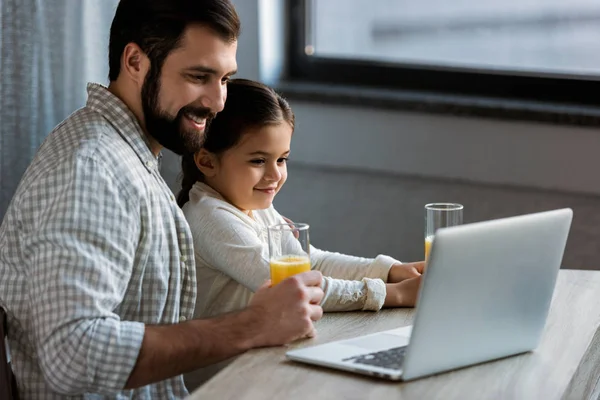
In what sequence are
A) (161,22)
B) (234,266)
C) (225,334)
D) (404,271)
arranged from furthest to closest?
(404,271) < (234,266) < (161,22) < (225,334)

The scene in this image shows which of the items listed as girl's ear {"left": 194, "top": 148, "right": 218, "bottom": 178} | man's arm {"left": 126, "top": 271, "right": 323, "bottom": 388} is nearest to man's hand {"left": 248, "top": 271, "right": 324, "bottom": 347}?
man's arm {"left": 126, "top": 271, "right": 323, "bottom": 388}

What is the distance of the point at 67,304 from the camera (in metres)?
1.52

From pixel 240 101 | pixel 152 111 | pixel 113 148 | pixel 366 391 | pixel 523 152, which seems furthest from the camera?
pixel 523 152

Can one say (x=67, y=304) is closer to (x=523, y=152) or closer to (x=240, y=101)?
(x=240, y=101)

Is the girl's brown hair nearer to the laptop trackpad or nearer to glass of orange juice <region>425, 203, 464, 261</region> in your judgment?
glass of orange juice <region>425, 203, 464, 261</region>

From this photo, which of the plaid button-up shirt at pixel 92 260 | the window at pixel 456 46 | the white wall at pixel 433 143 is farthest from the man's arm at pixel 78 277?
the window at pixel 456 46

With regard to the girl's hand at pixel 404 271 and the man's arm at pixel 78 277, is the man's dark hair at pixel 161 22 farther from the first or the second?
the girl's hand at pixel 404 271

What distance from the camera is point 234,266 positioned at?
75.1 inches

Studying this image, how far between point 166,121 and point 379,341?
22.1 inches

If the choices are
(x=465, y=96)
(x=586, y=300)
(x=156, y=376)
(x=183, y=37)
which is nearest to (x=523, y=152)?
(x=465, y=96)

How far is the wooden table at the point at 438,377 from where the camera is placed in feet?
4.66

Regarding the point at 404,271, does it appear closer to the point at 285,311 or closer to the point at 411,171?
the point at 285,311

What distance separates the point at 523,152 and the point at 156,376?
64.3 inches

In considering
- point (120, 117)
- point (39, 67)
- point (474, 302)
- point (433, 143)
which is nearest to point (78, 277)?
point (120, 117)
